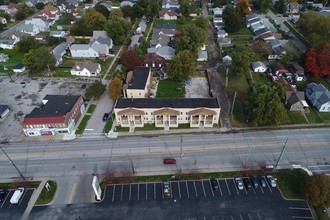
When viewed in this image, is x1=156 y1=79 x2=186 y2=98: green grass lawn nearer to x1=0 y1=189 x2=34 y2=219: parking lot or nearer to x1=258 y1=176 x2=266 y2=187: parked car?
x1=258 y1=176 x2=266 y2=187: parked car

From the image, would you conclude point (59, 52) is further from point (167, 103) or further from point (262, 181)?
point (262, 181)

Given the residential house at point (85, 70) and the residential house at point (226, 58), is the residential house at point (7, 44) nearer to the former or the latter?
the residential house at point (85, 70)

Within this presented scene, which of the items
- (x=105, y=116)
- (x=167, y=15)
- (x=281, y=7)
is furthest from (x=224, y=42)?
(x=105, y=116)

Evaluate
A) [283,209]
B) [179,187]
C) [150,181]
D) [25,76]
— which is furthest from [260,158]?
[25,76]

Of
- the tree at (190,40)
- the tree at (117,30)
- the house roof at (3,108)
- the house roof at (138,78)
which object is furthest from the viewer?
the tree at (117,30)

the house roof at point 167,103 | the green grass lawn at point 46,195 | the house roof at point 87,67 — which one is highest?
the house roof at point 167,103

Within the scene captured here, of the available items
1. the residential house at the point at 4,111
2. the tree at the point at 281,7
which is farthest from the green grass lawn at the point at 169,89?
the tree at the point at 281,7
